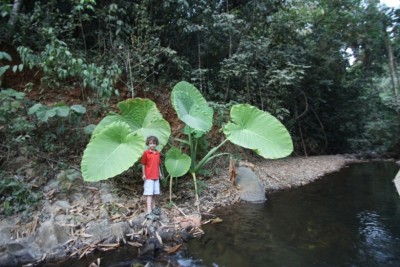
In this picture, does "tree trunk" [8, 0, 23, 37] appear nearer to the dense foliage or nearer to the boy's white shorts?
the dense foliage

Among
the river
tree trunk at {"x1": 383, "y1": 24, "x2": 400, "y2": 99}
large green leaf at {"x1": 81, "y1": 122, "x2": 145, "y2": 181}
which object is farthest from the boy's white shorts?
tree trunk at {"x1": 383, "y1": 24, "x2": 400, "y2": 99}

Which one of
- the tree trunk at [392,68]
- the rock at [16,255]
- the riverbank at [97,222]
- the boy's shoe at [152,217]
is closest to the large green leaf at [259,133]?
the riverbank at [97,222]

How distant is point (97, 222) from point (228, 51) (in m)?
5.25

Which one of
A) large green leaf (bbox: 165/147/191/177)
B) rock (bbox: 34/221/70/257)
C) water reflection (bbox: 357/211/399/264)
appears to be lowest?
water reflection (bbox: 357/211/399/264)

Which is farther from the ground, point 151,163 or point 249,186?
point 151,163

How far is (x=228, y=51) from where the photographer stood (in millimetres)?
7777

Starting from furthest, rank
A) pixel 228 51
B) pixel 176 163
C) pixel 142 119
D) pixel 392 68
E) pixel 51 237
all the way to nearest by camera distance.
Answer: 1. pixel 392 68
2. pixel 228 51
3. pixel 142 119
4. pixel 176 163
5. pixel 51 237

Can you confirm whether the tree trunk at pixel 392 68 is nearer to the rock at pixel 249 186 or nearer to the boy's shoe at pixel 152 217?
the rock at pixel 249 186

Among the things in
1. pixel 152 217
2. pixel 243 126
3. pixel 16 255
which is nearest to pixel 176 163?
pixel 152 217

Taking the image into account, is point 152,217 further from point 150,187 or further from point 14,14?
point 14,14

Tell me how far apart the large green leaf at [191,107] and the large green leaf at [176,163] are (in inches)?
18.4

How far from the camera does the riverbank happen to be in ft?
11.0

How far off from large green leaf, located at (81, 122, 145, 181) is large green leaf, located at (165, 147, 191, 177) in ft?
2.48

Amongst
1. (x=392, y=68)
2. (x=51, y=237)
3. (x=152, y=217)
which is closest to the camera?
(x=51, y=237)
